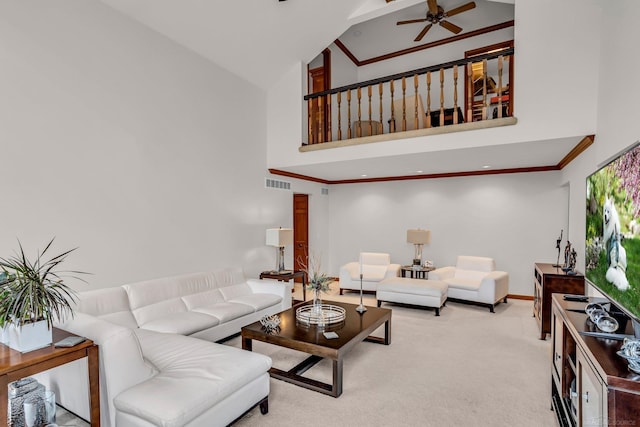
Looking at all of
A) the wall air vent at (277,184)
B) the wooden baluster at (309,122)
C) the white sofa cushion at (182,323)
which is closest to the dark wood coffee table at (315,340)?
the white sofa cushion at (182,323)

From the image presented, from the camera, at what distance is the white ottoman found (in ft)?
16.2

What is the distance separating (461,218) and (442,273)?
4.23 ft

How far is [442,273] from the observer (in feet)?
18.9

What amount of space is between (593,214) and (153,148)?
169 inches

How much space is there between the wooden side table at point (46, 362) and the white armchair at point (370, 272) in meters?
4.68

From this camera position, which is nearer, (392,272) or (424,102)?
(392,272)

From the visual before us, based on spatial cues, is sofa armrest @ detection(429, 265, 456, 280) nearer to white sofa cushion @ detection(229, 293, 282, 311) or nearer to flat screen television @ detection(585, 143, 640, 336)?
white sofa cushion @ detection(229, 293, 282, 311)

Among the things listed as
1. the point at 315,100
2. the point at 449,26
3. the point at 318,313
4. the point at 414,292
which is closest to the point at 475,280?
the point at 414,292

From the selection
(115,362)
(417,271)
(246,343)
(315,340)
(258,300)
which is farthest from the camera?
(417,271)

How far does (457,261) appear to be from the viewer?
6059mm

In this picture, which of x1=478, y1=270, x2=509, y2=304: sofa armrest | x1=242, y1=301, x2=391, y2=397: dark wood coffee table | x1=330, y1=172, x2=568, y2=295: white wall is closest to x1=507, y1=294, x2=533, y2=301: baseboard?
x1=330, y1=172, x2=568, y2=295: white wall

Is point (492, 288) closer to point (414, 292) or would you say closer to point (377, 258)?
point (414, 292)

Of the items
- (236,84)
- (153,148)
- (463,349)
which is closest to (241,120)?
(236,84)

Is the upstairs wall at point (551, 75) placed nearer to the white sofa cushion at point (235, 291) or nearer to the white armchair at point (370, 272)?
the white armchair at point (370, 272)
